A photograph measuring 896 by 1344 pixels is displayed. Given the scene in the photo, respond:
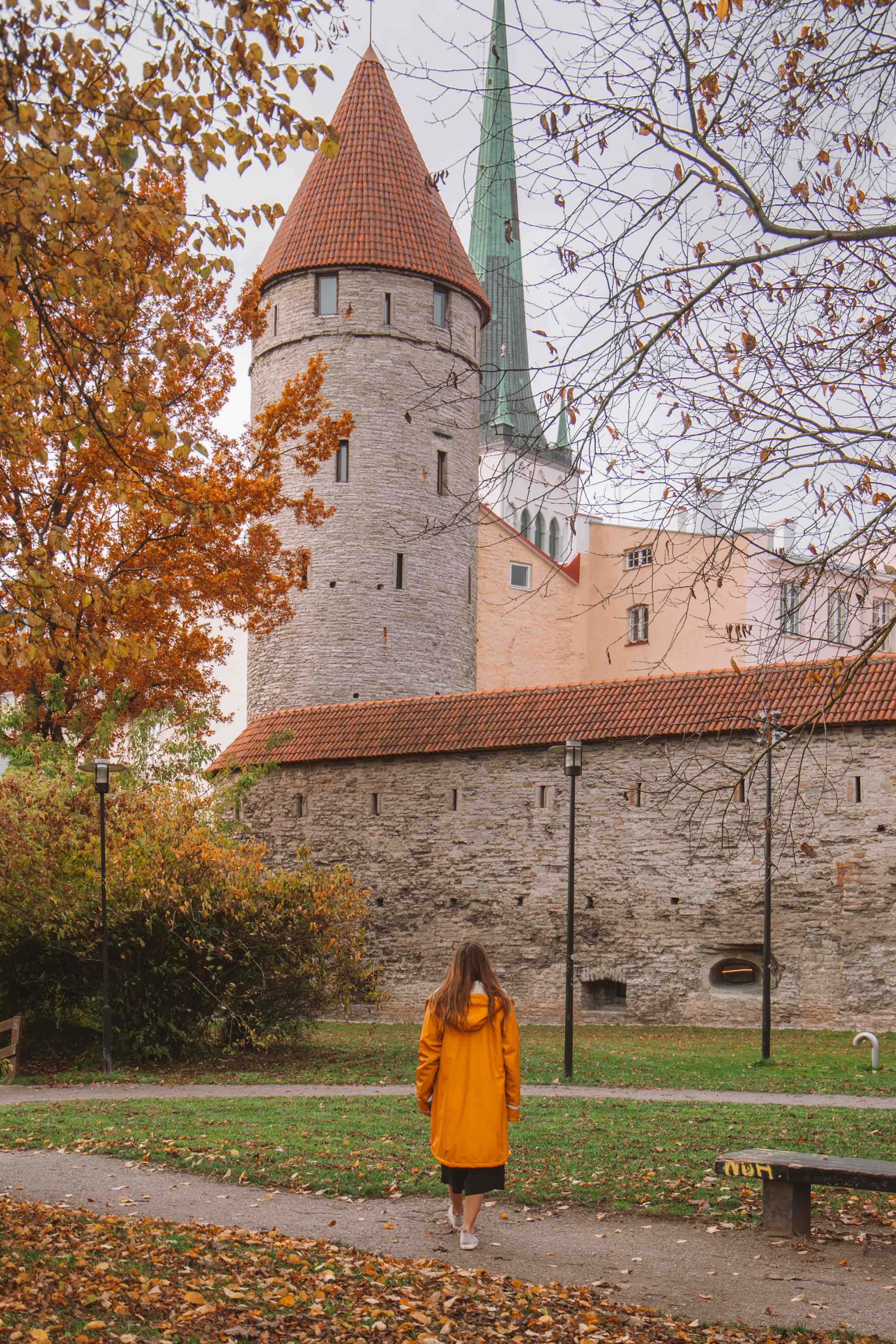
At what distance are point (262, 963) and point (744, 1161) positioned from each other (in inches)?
419

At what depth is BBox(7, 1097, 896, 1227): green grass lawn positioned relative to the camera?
802 cm

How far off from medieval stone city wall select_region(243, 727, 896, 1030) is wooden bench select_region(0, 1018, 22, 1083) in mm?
9549

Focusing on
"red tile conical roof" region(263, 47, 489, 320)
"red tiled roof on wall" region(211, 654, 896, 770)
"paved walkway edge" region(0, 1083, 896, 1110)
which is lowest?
"paved walkway edge" region(0, 1083, 896, 1110)

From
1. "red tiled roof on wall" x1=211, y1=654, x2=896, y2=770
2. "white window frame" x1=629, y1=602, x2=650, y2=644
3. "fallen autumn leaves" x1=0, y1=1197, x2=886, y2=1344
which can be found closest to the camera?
"fallen autumn leaves" x1=0, y1=1197, x2=886, y2=1344

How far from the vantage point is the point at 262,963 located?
55.3 feet

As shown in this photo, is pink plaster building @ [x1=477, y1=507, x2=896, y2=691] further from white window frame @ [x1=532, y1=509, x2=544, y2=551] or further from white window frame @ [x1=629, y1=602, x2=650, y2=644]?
white window frame @ [x1=532, y1=509, x2=544, y2=551]

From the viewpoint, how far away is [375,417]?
1261 inches

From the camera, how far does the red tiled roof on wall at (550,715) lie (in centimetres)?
2203

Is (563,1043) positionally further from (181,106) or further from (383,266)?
(383,266)

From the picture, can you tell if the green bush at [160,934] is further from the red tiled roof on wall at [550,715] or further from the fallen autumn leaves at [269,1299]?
the fallen autumn leaves at [269,1299]

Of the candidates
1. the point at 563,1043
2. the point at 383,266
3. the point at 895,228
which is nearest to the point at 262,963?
the point at 563,1043

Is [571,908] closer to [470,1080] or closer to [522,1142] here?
[522,1142]

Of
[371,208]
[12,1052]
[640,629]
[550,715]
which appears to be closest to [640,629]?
[640,629]

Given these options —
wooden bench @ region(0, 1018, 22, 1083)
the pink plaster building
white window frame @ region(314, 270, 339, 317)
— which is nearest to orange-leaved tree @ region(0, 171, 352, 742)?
wooden bench @ region(0, 1018, 22, 1083)
